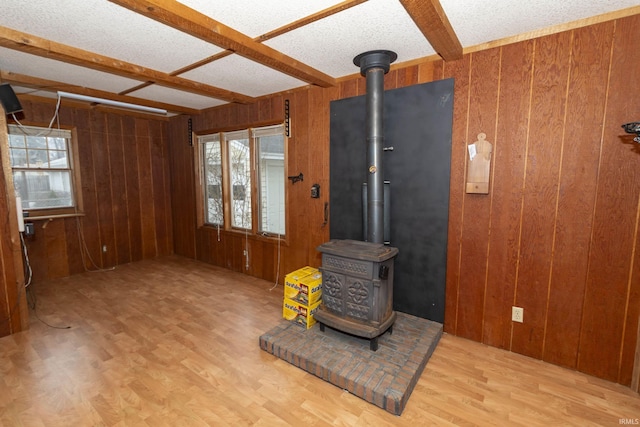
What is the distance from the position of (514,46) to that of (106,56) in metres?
3.17

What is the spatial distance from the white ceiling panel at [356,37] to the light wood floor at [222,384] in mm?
2384

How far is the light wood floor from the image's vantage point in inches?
68.2

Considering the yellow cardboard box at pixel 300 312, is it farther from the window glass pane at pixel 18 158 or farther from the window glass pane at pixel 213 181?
the window glass pane at pixel 18 158

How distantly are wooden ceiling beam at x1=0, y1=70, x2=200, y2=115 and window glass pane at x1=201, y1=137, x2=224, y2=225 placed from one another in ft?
2.22

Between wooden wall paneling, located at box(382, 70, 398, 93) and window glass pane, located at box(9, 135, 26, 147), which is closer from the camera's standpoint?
wooden wall paneling, located at box(382, 70, 398, 93)

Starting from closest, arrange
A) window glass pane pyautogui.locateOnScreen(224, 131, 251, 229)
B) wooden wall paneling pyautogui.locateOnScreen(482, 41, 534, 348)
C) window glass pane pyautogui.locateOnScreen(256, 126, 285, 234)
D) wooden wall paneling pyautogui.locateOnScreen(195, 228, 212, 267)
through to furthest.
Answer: wooden wall paneling pyautogui.locateOnScreen(482, 41, 534, 348) < window glass pane pyautogui.locateOnScreen(256, 126, 285, 234) < window glass pane pyautogui.locateOnScreen(224, 131, 251, 229) < wooden wall paneling pyautogui.locateOnScreen(195, 228, 212, 267)

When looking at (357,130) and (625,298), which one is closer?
(625,298)

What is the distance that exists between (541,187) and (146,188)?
17.3 ft

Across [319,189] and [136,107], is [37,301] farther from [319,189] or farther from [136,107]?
[319,189]

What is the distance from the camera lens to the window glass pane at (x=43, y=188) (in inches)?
148

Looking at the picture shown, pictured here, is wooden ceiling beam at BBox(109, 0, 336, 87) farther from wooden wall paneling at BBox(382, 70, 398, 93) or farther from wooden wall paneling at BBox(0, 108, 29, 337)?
wooden wall paneling at BBox(0, 108, 29, 337)

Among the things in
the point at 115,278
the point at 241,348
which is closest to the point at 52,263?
the point at 115,278

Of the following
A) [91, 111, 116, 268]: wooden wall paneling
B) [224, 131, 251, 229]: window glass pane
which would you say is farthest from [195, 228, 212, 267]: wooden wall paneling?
[91, 111, 116, 268]: wooden wall paneling

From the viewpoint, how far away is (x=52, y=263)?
13.2ft
